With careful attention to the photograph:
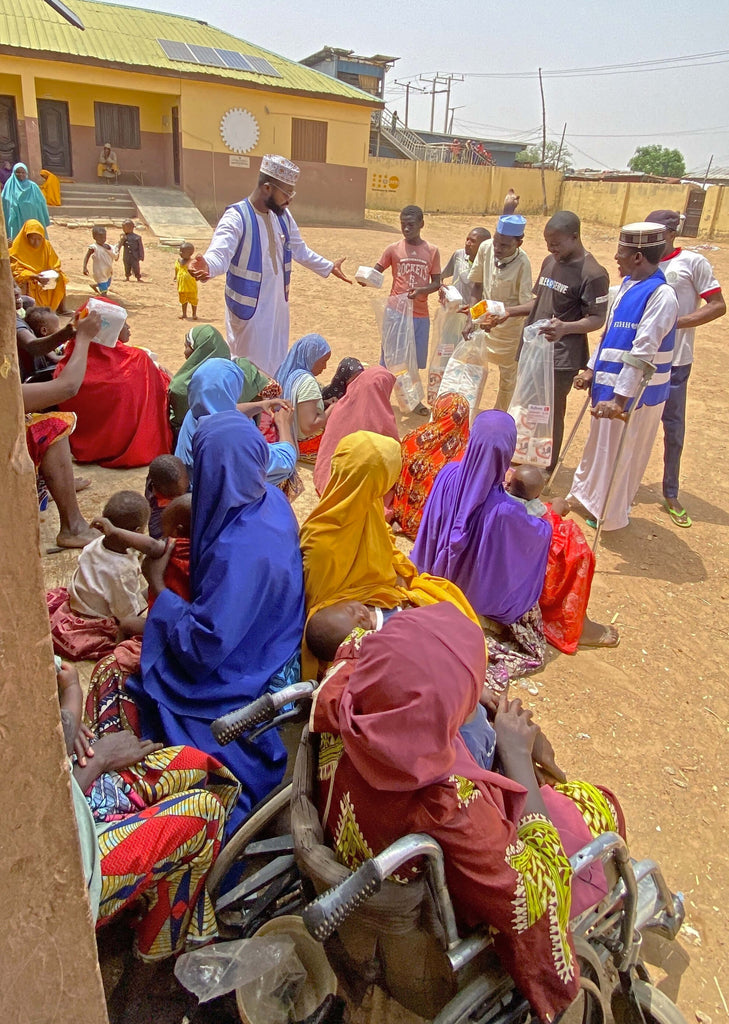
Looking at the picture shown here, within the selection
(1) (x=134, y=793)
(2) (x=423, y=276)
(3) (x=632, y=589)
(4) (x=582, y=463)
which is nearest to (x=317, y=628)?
(1) (x=134, y=793)

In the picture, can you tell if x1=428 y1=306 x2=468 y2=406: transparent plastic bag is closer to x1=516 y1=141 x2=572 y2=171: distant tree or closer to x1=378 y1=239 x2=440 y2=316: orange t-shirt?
x1=378 y1=239 x2=440 y2=316: orange t-shirt

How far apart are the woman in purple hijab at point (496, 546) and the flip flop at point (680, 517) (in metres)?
2.33

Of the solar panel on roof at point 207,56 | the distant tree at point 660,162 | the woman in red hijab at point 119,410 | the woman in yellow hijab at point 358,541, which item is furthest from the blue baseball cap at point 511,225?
the distant tree at point 660,162

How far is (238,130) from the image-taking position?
19391 mm

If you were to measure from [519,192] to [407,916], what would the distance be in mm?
30487

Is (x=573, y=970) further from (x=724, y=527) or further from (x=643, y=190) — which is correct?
(x=643, y=190)

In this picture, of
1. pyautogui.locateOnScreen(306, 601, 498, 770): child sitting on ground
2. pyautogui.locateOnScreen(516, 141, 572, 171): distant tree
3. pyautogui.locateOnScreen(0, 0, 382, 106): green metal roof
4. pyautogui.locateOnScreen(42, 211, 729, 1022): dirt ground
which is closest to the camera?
pyautogui.locateOnScreen(306, 601, 498, 770): child sitting on ground

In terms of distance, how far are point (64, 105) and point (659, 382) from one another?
2039cm

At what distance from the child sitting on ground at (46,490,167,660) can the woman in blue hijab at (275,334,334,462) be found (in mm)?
2070

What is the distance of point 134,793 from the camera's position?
2.01 m

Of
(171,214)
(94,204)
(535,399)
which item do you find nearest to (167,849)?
(535,399)

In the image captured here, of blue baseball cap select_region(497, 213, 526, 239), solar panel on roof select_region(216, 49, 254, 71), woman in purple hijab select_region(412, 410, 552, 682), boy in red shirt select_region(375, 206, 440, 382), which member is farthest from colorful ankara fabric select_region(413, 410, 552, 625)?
solar panel on roof select_region(216, 49, 254, 71)

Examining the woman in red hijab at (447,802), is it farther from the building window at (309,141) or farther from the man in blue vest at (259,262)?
the building window at (309,141)

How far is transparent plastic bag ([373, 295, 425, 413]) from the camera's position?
695cm
